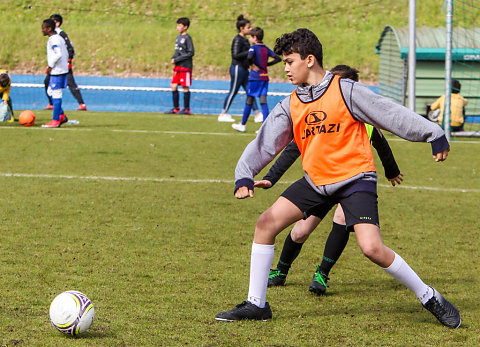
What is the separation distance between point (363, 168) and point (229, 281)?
1.51 meters

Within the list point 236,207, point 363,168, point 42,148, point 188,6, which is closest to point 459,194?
point 236,207

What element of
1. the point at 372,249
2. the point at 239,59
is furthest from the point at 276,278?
the point at 239,59

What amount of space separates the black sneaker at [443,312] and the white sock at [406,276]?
0.04 m

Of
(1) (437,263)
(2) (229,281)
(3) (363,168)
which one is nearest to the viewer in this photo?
(3) (363,168)

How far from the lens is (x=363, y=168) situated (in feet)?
14.5

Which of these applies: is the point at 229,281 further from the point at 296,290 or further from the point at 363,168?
the point at 363,168

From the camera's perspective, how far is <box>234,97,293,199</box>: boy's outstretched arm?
4.59 metres

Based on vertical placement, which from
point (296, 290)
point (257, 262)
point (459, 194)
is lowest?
point (459, 194)

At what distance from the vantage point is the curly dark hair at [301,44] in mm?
4461

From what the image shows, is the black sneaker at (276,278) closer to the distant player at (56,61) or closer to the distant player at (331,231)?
the distant player at (331,231)

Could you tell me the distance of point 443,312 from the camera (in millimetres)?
4480

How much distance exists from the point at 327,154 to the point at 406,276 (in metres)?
0.86

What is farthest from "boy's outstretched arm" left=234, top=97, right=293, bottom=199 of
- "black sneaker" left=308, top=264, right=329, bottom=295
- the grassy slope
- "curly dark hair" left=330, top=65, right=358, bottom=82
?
the grassy slope

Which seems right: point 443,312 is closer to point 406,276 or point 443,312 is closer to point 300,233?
point 406,276
